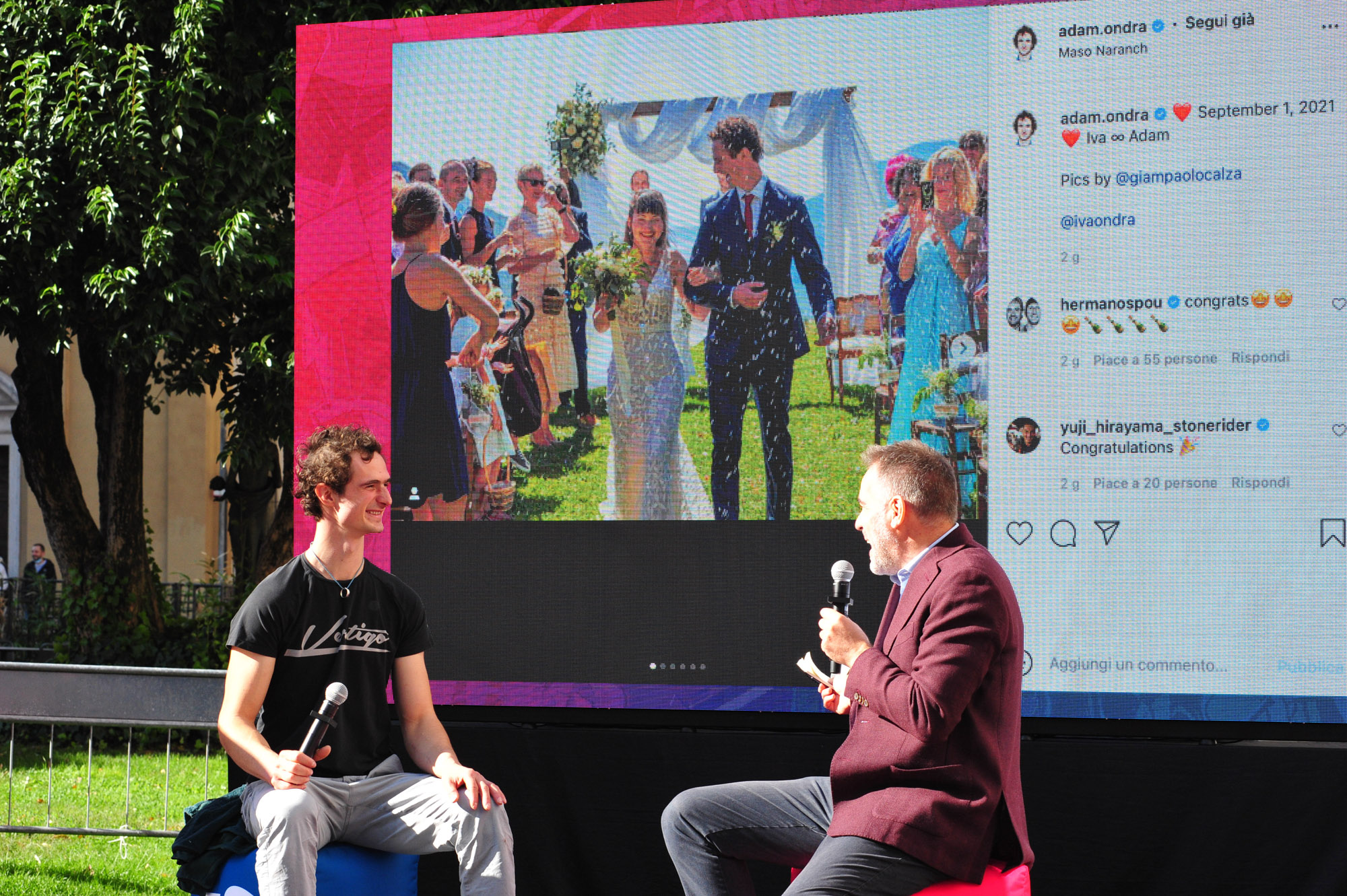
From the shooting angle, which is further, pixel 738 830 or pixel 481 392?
pixel 481 392

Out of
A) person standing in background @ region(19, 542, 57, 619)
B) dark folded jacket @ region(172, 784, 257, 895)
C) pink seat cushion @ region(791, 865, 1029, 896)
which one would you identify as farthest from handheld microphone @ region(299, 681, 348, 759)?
person standing in background @ region(19, 542, 57, 619)

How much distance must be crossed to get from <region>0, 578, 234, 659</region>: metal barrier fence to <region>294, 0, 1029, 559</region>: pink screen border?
25.3 feet

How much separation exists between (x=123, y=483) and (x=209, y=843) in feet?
27.5

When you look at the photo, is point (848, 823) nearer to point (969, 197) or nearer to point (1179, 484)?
point (1179, 484)

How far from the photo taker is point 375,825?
10.8ft

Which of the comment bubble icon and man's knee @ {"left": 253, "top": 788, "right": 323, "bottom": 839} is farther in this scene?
the comment bubble icon

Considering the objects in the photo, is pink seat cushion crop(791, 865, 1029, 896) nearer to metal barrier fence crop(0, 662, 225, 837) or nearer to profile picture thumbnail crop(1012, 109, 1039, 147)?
profile picture thumbnail crop(1012, 109, 1039, 147)

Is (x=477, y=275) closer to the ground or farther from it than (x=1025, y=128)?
closer to the ground

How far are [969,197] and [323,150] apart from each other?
7.61 feet

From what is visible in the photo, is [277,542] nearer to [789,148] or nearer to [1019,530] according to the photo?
[789,148]

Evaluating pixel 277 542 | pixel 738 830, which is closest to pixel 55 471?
pixel 277 542

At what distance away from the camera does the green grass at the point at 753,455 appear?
405cm

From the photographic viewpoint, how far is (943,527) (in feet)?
9.59

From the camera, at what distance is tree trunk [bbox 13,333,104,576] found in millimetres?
10602
